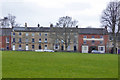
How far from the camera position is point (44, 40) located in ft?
248

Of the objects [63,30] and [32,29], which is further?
[32,29]

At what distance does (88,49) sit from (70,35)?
11.5 meters

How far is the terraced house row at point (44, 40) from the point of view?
74.1 meters

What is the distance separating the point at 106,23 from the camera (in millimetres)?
55062

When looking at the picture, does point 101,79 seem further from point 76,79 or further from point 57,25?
point 57,25

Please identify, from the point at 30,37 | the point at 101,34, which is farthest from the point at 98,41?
the point at 30,37

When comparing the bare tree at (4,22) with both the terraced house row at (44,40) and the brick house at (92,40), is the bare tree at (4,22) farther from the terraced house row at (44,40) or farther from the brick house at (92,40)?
the brick house at (92,40)

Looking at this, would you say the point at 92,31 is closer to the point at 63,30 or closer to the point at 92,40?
the point at 92,40

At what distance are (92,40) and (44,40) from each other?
18297mm

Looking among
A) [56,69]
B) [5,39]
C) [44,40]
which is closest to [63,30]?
[44,40]

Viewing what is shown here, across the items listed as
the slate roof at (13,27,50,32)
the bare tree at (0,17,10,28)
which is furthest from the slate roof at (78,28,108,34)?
the bare tree at (0,17,10,28)

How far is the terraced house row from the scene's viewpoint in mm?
74062

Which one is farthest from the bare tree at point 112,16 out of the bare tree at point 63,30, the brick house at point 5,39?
the brick house at point 5,39

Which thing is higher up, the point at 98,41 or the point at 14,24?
the point at 14,24
